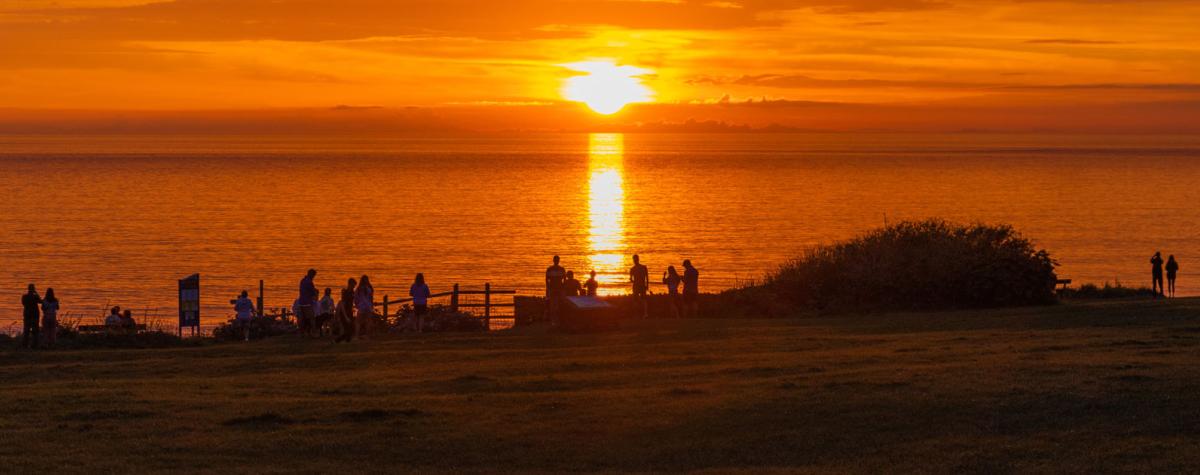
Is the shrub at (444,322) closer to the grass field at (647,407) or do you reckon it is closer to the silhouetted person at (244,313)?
the silhouetted person at (244,313)

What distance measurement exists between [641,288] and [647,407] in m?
15.6

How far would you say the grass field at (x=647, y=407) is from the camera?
1536cm

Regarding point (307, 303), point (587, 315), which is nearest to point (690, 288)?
point (587, 315)

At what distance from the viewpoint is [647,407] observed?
1841 cm

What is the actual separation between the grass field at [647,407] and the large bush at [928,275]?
29.0ft

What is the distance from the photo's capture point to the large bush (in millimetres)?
35500

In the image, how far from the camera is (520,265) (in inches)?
2719

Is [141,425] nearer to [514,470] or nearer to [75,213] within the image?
[514,470]

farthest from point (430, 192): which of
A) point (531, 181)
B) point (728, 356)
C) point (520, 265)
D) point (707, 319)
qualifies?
point (728, 356)

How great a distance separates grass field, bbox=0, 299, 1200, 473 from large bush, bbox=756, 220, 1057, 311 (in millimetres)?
8841

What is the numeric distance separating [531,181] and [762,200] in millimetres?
59492

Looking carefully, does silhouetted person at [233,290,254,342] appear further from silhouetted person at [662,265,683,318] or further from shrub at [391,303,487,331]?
silhouetted person at [662,265,683,318]

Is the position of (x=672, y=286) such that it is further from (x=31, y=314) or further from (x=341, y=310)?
(x=31, y=314)

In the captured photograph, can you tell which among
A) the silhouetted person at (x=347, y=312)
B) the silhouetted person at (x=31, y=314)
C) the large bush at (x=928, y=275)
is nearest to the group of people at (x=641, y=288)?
the large bush at (x=928, y=275)
